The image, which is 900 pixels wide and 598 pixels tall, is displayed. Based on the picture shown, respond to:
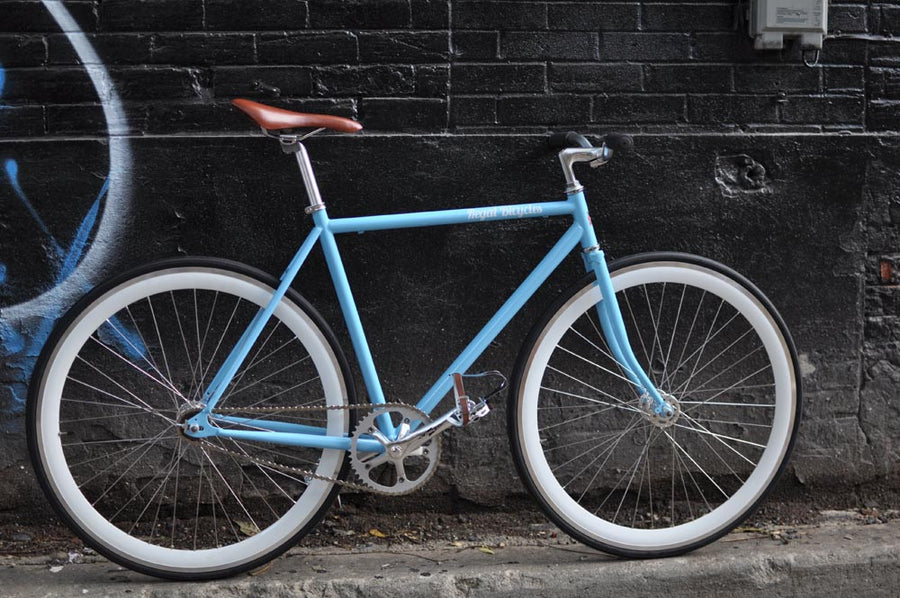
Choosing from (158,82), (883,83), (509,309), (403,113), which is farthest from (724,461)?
(158,82)

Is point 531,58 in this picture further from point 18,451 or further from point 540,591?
point 18,451

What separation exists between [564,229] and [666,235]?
Answer: 378 mm

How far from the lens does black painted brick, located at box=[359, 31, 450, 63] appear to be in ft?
11.4

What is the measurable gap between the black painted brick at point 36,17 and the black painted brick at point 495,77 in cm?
128

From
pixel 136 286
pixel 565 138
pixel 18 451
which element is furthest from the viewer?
pixel 18 451

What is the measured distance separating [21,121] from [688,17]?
2391mm

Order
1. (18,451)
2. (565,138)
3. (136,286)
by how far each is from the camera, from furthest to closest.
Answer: (18,451)
(565,138)
(136,286)

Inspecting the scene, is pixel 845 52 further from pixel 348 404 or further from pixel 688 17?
pixel 348 404

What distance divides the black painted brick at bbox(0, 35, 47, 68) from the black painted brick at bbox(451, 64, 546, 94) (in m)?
1.43

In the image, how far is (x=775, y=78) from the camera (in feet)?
11.8

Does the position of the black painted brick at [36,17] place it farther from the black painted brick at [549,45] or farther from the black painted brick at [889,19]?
the black painted brick at [889,19]

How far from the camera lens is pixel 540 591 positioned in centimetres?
312

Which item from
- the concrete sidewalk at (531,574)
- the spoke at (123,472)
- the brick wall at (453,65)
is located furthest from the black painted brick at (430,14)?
the concrete sidewalk at (531,574)

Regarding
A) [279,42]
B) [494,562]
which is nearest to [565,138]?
[279,42]
